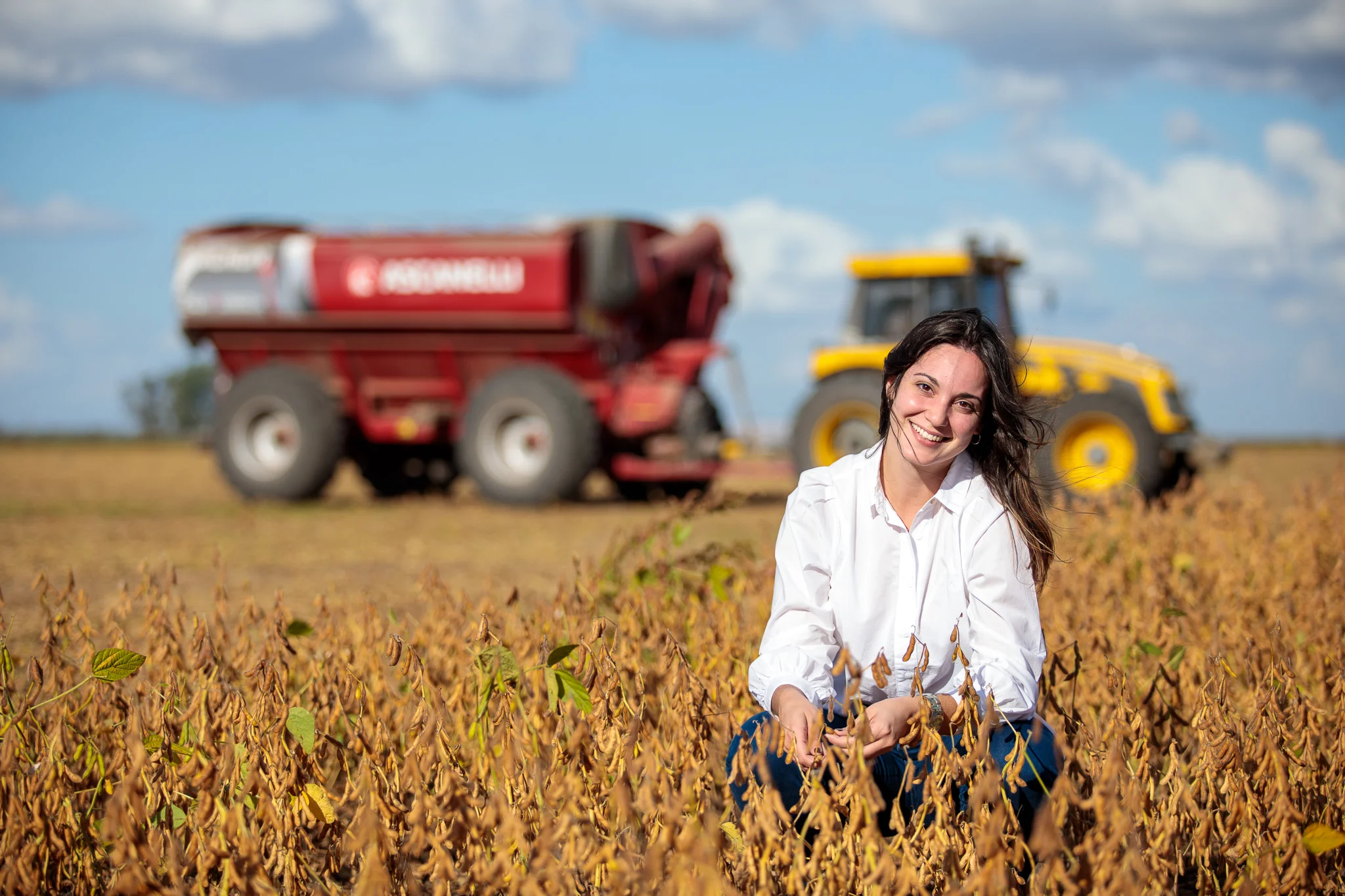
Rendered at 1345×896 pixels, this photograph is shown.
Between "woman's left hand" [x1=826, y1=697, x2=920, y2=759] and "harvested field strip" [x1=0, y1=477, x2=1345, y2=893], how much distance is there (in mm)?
67

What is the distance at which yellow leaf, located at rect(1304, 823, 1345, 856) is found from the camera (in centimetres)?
205

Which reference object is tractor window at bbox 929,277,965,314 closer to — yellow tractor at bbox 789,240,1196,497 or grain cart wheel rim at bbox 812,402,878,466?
yellow tractor at bbox 789,240,1196,497

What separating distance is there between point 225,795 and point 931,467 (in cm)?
159

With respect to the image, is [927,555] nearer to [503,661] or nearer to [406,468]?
[503,661]

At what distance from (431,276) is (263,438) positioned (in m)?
2.46

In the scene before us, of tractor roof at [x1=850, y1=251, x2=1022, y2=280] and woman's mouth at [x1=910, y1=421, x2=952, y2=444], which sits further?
tractor roof at [x1=850, y1=251, x2=1022, y2=280]

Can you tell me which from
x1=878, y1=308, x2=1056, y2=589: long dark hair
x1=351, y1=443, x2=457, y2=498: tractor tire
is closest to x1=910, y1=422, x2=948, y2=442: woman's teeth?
x1=878, y1=308, x2=1056, y2=589: long dark hair

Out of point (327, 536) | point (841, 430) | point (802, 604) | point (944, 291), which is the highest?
point (944, 291)

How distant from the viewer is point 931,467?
240cm

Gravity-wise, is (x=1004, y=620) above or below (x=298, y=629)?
above

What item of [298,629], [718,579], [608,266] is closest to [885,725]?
[718,579]

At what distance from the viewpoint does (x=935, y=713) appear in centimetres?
223

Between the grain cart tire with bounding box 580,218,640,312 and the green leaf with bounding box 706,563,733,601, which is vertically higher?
the grain cart tire with bounding box 580,218,640,312

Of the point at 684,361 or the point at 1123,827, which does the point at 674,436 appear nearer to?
the point at 684,361
